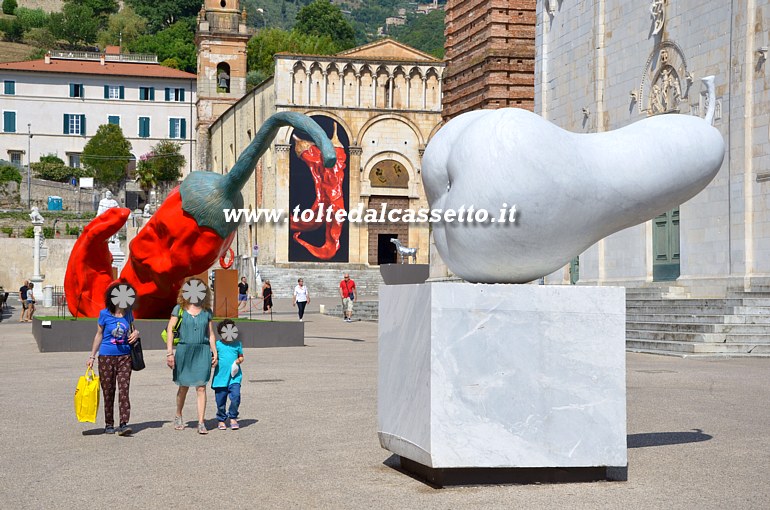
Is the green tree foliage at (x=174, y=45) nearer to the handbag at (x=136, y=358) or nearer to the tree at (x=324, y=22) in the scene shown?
the tree at (x=324, y=22)

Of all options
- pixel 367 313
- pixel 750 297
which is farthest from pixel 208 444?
pixel 367 313

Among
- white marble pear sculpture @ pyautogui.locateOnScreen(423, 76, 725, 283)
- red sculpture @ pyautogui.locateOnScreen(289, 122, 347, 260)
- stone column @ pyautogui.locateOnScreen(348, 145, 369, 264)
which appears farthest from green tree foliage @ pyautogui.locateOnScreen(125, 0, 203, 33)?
white marble pear sculpture @ pyautogui.locateOnScreen(423, 76, 725, 283)

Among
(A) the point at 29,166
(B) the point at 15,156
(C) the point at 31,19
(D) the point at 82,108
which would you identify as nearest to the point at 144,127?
(D) the point at 82,108

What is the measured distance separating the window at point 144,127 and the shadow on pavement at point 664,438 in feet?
286

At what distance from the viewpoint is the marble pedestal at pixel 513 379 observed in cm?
755

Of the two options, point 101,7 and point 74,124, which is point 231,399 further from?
point 101,7

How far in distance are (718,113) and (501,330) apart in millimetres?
17036

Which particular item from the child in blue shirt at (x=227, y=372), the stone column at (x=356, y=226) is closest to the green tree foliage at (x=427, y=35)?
the stone column at (x=356, y=226)

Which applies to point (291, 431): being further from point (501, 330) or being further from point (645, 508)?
point (645, 508)

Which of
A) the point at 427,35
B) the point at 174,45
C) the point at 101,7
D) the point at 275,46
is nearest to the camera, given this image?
the point at 275,46

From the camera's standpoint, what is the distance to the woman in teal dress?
10383 mm

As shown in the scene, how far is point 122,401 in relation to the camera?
1042cm

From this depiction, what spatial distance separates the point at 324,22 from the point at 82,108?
26173 mm

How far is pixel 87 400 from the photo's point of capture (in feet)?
33.5
